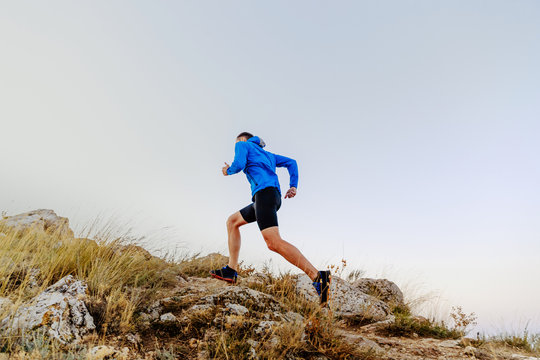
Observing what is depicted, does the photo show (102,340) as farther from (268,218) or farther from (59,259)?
(268,218)

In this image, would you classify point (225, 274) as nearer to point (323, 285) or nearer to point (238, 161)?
point (323, 285)

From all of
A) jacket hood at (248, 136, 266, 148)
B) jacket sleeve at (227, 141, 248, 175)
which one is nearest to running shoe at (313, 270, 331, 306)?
jacket sleeve at (227, 141, 248, 175)

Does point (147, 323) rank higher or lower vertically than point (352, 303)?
lower

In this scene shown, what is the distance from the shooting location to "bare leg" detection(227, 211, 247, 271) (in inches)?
175

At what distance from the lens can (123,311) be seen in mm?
2820

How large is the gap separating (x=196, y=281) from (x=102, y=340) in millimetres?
2769

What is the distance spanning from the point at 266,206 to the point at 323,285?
1.10 metres

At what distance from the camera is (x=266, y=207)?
13.0ft

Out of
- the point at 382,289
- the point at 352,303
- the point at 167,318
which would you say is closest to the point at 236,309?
the point at 167,318

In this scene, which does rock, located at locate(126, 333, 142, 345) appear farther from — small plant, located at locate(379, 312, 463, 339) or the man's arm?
small plant, located at locate(379, 312, 463, 339)

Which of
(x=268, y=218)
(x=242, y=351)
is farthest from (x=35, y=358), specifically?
(x=268, y=218)

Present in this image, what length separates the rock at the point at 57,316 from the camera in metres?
2.39

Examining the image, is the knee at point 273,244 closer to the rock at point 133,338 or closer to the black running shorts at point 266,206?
the black running shorts at point 266,206

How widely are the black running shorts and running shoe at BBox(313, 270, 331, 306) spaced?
2.54 ft
